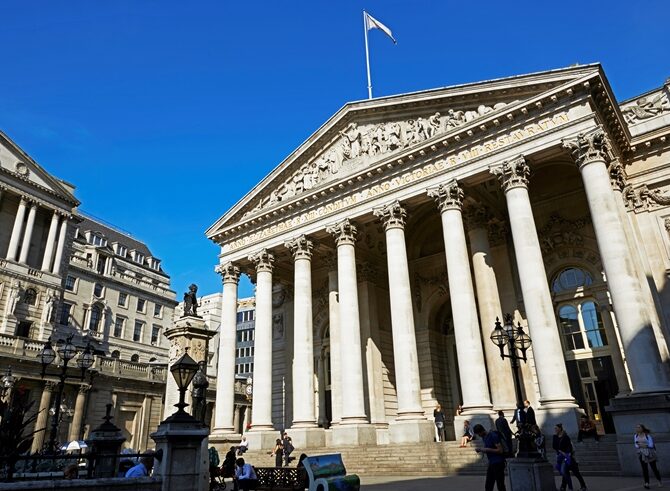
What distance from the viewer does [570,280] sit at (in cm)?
2614

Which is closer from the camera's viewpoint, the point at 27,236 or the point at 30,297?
the point at 30,297

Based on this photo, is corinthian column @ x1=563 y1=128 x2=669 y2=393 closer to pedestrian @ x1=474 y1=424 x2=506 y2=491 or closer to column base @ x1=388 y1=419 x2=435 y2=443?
column base @ x1=388 y1=419 x2=435 y2=443

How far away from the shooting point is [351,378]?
974 inches

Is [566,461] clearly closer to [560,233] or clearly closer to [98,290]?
[560,233]

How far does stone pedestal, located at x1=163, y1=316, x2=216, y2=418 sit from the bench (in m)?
8.35

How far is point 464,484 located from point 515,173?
522 inches

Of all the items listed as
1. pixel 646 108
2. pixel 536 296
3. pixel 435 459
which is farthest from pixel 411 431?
pixel 646 108

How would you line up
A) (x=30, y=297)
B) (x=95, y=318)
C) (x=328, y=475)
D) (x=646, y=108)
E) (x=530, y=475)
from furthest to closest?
(x=95, y=318)
(x=30, y=297)
(x=646, y=108)
(x=530, y=475)
(x=328, y=475)

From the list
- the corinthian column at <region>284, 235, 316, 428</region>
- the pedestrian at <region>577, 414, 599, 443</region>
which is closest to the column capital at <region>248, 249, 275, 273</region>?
the corinthian column at <region>284, 235, 316, 428</region>

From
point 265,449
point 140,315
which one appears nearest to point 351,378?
point 265,449

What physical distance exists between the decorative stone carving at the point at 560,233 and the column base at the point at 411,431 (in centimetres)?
1179

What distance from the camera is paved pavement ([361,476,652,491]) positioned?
1292cm

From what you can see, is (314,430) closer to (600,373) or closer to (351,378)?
(351,378)

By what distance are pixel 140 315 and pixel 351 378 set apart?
149ft
